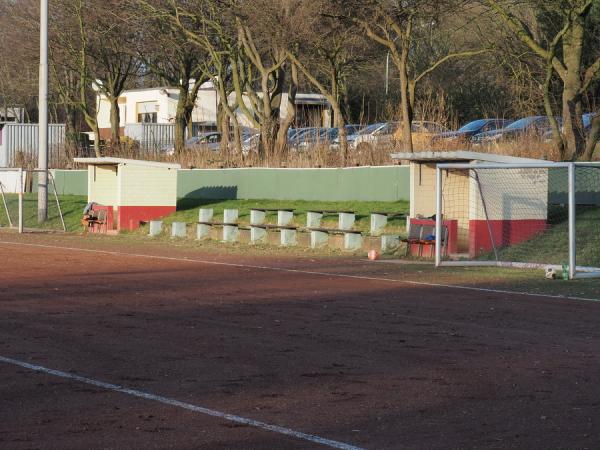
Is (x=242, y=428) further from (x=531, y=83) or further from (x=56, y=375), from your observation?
(x=531, y=83)

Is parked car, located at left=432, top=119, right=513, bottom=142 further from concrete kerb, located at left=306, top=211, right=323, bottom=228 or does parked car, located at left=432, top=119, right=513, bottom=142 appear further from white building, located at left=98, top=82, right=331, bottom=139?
white building, located at left=98, top=82, right=331, bottom=139

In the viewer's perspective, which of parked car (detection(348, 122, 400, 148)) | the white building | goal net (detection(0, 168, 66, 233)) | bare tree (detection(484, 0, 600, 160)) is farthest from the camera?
the white building

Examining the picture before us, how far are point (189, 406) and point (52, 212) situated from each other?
32.5m

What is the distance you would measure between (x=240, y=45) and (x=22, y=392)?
32.9 metres

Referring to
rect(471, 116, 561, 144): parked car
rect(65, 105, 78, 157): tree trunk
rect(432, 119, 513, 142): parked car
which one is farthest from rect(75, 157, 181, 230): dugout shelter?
rect(65, 105, 78, 157): tree trunk

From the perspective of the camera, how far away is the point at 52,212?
40.2m

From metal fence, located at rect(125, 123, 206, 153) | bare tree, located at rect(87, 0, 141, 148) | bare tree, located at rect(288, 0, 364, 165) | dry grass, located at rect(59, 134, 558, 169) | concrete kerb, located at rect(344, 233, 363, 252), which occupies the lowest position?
concrete kerb, located at rect(344, 233, 363, 252)

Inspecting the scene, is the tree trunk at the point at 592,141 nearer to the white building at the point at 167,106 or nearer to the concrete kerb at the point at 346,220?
the concrete kerb at the point at 346,220

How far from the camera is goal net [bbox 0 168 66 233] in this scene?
119 ft

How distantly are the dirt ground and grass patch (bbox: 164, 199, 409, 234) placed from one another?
325 inches

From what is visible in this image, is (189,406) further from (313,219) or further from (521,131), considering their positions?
(521,131)

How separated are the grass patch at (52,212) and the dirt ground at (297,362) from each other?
18.3 metres

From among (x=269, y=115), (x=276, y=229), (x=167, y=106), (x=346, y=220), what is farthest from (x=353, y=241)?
(x=167, y=106)

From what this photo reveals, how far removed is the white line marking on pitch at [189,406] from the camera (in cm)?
777
